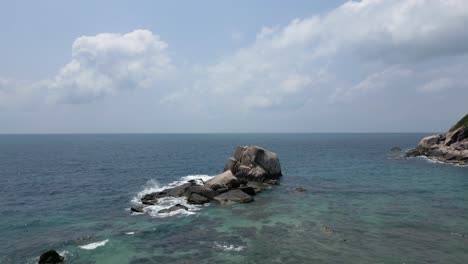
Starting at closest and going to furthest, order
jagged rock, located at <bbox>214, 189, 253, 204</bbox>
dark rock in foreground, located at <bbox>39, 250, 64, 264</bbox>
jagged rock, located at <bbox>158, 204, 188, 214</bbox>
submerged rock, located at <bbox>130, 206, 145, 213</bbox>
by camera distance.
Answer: dark rock in foreground, located at <bbox>39, 250, 64, 264</bbox>, jagged rock, located at <bbox>158, 204, 188, 214</bbox>, submerged rock, located at <bbox>130, 206, 145, 213</bbox>, jagged rock, located at <bbox>214, 189, 253, 204</bbox>

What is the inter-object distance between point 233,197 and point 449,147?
258ft

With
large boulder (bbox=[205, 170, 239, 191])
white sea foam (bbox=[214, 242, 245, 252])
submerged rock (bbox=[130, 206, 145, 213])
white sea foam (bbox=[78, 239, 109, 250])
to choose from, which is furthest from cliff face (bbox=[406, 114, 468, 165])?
white sea foam (bbox=[78, 239, 109, 250])

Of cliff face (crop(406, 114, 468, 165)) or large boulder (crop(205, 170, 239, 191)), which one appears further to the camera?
cliff face (crop(406, 114, 468, 165))

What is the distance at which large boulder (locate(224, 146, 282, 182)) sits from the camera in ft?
204

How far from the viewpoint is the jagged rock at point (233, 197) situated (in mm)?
46869

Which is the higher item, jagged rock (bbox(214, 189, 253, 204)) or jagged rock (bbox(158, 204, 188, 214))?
jagged rock (bbox(214, 189, 253, 204))

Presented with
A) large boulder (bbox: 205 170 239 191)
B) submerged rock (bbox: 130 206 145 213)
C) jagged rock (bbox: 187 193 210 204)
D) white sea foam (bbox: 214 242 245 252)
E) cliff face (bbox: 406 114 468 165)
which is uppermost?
cliff face (bbox: 406 114 468 165)

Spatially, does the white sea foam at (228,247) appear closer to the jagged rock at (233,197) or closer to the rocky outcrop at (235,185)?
the rocky outcrop at (235,185)

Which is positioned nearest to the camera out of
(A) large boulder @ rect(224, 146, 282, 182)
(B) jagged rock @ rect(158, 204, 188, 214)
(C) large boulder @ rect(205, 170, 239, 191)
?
(B) jagged rock @ rect(158, 204, 188, 214)

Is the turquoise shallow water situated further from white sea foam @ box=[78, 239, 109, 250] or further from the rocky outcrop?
the rocky outcrop

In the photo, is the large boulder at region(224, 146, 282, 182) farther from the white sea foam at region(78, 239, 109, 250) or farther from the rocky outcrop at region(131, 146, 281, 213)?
the white sea foam at region(78, 239, 109, 250)

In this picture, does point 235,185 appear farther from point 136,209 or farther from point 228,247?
point 228,247

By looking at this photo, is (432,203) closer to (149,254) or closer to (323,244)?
(323,244)

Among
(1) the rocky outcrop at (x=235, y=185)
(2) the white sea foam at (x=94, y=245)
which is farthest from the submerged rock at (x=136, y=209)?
(2) the white sea foam at (x=94, y=245)
